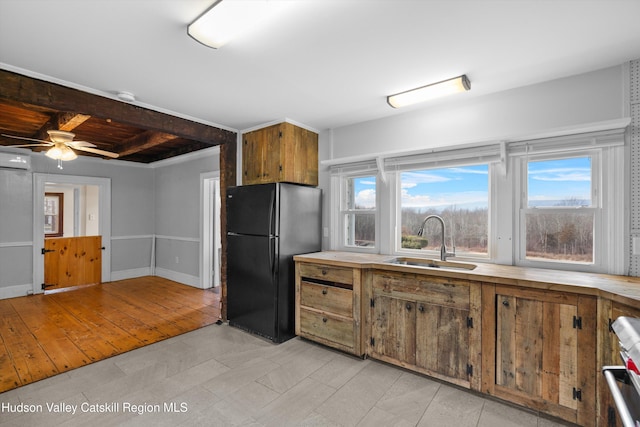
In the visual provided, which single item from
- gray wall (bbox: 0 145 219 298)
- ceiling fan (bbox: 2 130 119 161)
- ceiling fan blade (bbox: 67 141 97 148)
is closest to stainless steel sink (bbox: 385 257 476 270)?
gray wall (bbox: 0 145 219 298)

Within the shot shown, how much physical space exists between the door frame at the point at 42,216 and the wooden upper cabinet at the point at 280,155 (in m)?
3.78

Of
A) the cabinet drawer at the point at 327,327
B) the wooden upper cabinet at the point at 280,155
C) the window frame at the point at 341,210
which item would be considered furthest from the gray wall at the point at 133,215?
the cabinet drawer at the point at 327,327

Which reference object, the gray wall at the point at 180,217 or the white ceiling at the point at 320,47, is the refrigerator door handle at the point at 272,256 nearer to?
the white ceiling at the point at 320,47

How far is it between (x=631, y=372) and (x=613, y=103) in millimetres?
2075

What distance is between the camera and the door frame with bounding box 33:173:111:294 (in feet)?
16.0

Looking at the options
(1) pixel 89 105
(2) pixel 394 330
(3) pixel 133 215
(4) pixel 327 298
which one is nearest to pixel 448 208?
(2) pixel 394 330

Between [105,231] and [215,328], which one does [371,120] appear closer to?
[215,328]

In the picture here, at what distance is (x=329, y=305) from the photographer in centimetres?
285

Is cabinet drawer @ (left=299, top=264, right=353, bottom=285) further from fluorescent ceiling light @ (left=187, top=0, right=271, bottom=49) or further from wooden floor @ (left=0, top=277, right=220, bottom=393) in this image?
fluorescent ceiling light @ (left=187, top=0, right=271, bottom=49)

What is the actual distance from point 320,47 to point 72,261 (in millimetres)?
5928

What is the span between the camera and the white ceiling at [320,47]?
154 centimetres

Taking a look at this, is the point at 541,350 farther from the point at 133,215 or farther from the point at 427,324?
the point at 133,215

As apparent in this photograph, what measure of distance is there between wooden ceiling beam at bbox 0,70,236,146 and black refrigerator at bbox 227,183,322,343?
820mm

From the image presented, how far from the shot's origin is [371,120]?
128 inches
